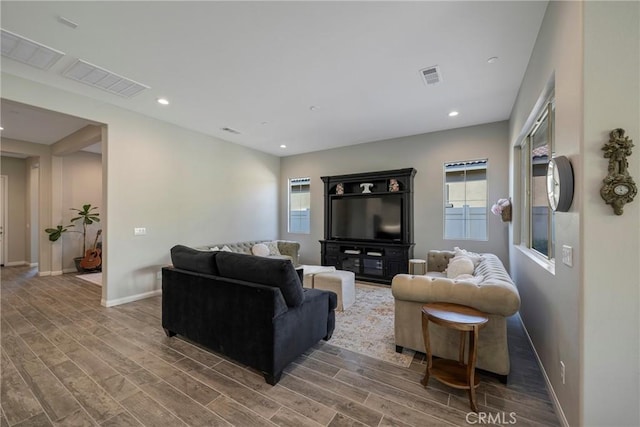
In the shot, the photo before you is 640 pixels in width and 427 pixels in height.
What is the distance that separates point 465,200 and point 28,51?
6470 millimetres

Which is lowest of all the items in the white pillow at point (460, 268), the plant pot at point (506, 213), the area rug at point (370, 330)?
the area rug at point (370, 330)

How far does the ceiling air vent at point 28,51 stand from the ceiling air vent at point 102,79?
7.1 inches

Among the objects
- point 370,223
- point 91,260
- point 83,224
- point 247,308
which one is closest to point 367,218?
point 370,223

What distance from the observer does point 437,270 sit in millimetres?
4641

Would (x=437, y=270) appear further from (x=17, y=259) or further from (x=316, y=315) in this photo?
(x=17, y=259)

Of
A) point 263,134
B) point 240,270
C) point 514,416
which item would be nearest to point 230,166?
point 263,134

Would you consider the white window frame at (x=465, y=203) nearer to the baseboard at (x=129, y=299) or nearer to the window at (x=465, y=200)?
the window at (x=465, y=200)

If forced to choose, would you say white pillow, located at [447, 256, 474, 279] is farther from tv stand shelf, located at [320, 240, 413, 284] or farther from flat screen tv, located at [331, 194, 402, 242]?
flat screen tv, located at [331, 194, 402, 242]

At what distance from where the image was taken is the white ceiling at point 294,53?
2.20 metres

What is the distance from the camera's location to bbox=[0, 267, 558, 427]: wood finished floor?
71.6 inches

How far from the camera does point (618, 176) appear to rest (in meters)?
1.35

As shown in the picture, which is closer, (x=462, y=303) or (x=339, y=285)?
(x=462, y=303)

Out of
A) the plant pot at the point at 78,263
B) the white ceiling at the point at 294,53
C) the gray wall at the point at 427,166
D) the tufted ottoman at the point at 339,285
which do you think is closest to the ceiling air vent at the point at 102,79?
the white ceiling at the point at 294,53

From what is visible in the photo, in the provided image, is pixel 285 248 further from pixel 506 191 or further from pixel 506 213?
pixel 506 191
